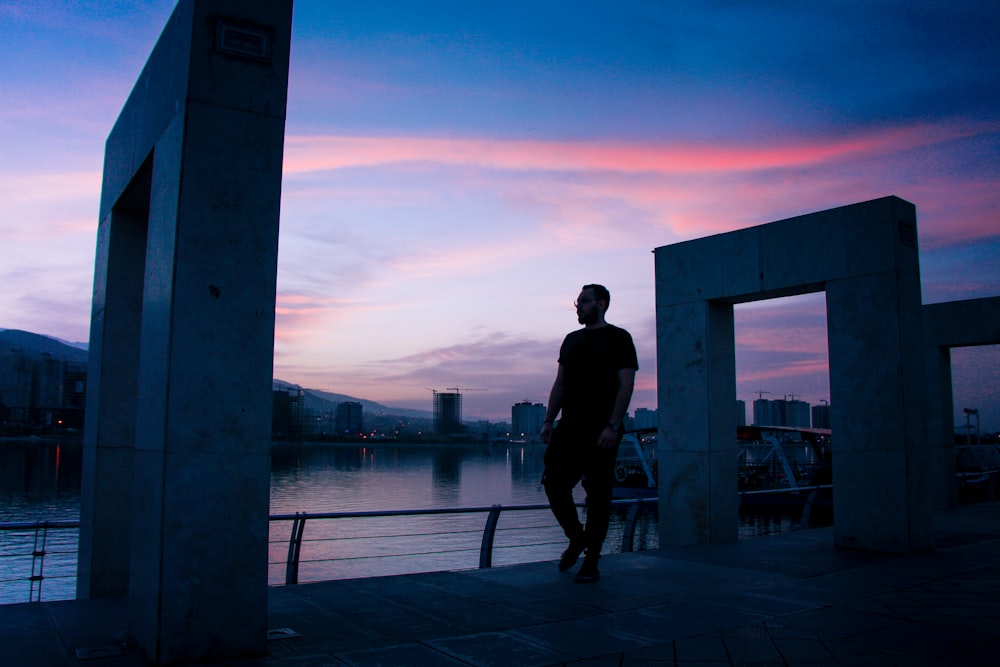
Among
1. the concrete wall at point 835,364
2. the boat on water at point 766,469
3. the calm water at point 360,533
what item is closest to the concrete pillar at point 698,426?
the concrete wall at point 835,364

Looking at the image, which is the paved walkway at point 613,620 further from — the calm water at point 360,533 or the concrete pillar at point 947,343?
the concrete pillar at point 947,343

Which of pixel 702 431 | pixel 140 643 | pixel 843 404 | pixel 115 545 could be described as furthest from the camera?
pixel 702 431

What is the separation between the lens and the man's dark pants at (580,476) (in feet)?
18.2

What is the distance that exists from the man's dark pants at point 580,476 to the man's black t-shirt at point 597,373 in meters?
0.12

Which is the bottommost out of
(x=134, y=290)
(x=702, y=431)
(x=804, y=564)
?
(x=804, y=564)

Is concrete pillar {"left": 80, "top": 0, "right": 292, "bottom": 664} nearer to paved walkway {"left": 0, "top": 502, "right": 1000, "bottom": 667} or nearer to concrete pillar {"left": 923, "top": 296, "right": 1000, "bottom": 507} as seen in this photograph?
paved walkway {"left": 0, "top": 502, "right": 1000, "bottom": 667}

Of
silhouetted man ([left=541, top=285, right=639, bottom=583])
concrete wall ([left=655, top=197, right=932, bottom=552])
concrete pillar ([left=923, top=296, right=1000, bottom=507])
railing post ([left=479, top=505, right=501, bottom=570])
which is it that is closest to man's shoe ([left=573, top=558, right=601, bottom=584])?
silhouetted man ([left=541, top=285, right=639, bottom=583])

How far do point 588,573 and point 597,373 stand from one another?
1.50 m

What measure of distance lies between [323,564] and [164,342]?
80.4ft

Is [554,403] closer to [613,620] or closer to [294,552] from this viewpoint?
[613,620]

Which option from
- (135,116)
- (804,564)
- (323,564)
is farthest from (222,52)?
(323,564)

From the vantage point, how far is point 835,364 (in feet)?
25.5

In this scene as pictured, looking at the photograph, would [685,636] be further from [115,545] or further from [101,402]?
[101,402]

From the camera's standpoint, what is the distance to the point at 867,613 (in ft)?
14.8
